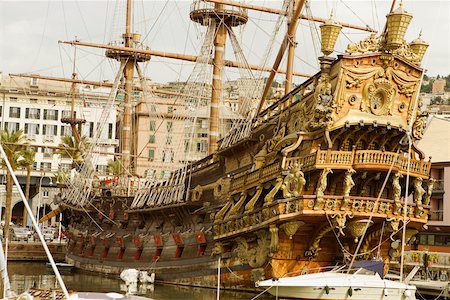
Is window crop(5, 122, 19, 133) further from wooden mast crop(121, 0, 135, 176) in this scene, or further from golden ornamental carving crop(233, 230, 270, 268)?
golden ornamental carving crop(233, 230, 270, 268)

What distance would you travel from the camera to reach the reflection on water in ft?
123

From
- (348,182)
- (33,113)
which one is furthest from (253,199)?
(33,113)

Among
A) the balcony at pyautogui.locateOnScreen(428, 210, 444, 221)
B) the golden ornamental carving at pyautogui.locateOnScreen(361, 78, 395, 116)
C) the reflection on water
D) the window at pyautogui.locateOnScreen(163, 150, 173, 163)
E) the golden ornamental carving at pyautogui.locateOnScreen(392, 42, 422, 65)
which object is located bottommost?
the reflection on water

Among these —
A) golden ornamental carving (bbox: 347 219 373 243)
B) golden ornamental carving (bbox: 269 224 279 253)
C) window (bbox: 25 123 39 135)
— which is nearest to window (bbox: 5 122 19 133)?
window (bbox: 25 123 39 135)

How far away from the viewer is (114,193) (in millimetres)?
55969

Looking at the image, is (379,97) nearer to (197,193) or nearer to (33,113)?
(197,193)

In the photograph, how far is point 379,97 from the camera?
114ft

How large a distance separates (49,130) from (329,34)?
73157mm

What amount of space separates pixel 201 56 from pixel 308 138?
18.7 meters

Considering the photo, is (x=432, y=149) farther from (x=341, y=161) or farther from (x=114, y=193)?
(x=341, y=161)

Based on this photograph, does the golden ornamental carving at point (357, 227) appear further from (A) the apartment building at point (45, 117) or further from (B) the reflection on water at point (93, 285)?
(A) the apartment building at point (45, 117)

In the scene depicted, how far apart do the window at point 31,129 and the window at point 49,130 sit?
2.82 feet

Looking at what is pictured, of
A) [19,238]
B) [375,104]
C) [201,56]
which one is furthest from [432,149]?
[19,238]

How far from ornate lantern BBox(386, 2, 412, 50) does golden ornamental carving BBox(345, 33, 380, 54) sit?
48 cm
